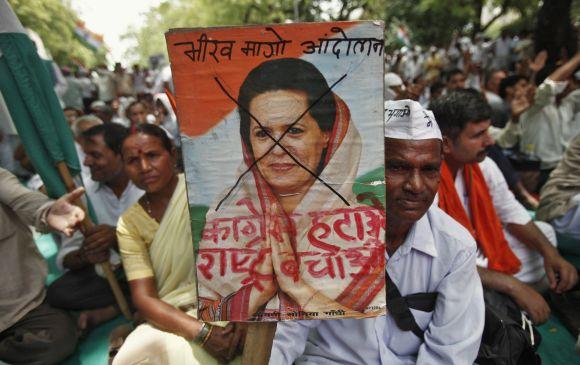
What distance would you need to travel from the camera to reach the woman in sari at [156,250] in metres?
1.82

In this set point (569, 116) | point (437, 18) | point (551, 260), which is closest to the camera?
point (551, 260)

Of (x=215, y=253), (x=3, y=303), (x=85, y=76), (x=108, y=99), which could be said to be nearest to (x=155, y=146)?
(x=215, y=253)

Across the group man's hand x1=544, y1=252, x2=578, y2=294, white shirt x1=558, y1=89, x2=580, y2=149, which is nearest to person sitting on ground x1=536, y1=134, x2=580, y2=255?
man's hand x1=544, y1=252, x2=578, y2=294

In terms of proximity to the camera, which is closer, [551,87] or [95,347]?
[95,347]

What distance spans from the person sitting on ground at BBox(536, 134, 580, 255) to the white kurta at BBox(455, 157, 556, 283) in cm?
62

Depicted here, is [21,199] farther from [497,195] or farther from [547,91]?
[547,91]

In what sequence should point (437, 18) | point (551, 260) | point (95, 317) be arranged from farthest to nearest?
point (437, 18) → point (95, 317) → point (551, 260)

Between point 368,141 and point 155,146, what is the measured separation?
53.1 inches

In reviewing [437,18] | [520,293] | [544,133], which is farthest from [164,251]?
[437,18]

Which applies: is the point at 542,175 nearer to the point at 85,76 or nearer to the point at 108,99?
the point at 108,99

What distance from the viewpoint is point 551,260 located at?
2.36m

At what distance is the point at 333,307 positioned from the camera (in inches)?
45.4

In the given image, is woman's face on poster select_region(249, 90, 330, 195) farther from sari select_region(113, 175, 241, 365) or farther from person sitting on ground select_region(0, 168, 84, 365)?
person sitting on ground select_region(0, 168, 84, 365)

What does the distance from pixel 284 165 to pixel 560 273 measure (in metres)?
2.16
